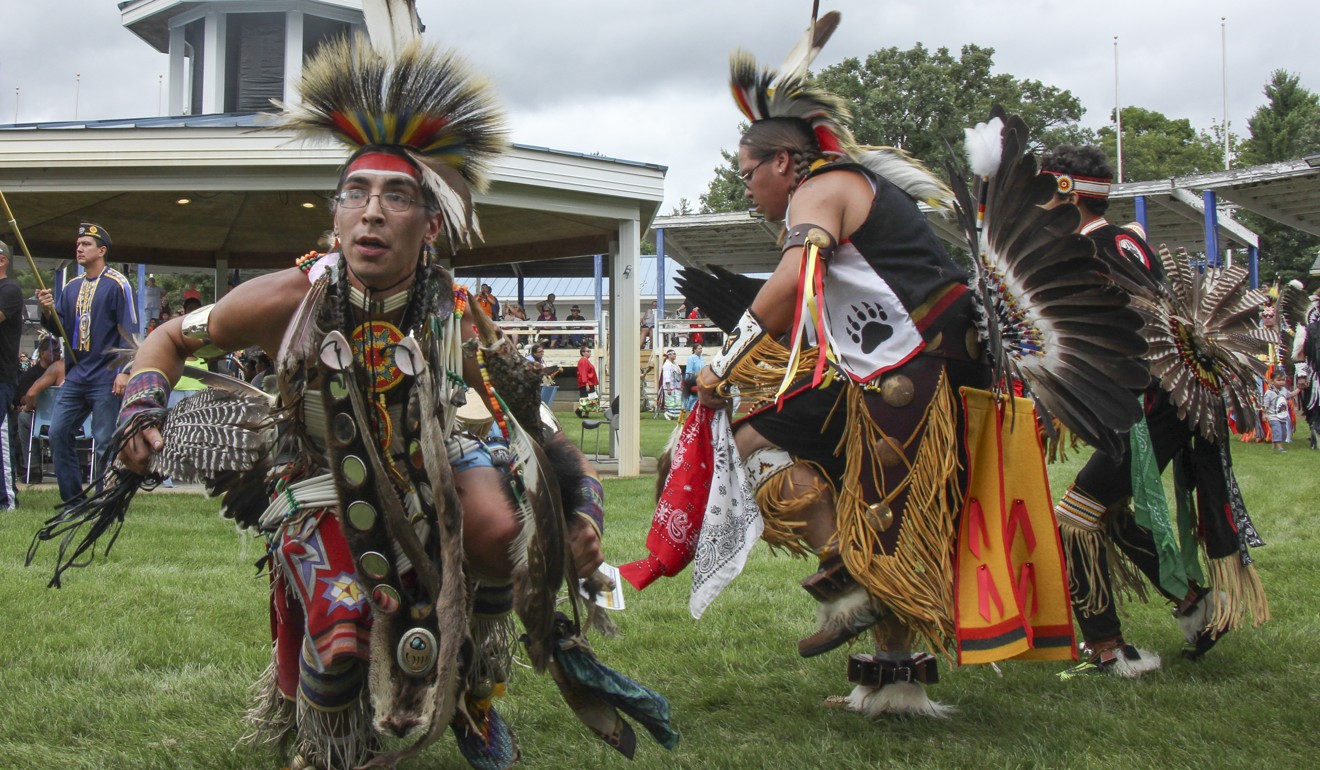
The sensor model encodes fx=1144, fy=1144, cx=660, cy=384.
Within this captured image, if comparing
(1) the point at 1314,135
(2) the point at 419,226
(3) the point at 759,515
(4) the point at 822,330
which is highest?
(1) the point at 1314,135

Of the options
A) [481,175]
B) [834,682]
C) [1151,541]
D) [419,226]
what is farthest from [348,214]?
[1151,541]

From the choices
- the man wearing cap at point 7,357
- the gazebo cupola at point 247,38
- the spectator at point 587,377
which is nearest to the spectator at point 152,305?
the gazebo cupola at point 247,38

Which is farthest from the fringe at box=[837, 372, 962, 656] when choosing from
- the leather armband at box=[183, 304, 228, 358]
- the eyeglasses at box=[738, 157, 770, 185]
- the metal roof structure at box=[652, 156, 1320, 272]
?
the metal roof structure at box=[652, 156, 1320, 272]

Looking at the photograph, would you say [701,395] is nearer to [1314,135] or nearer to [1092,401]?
[1092,401]

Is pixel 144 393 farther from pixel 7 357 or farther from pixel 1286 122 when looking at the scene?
pixel 1286 122

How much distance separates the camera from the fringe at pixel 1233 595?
404cm

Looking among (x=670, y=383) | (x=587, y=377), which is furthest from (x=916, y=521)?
(x=670, y=383)

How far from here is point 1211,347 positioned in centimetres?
407

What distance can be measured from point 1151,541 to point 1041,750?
1.27 m

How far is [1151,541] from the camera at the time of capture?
411cm

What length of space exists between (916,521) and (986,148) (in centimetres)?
114

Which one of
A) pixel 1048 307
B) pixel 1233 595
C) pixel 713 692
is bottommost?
pixel 713 692

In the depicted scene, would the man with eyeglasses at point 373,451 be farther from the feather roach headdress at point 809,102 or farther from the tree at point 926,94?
the tree at point 926,94

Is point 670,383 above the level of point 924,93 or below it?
below
